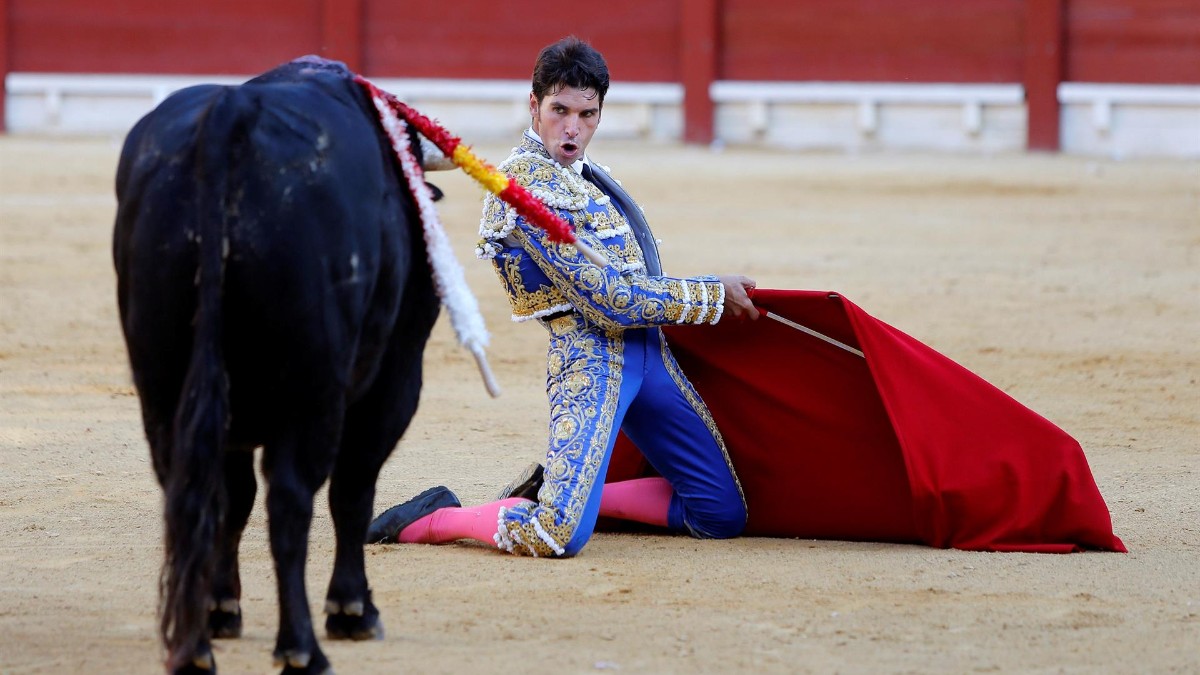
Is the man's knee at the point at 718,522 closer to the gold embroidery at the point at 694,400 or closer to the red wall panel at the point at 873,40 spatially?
the gold embroidery at the point at 694,400

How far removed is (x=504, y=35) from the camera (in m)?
15.2

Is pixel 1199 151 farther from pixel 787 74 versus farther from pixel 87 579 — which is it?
pixel 87 579

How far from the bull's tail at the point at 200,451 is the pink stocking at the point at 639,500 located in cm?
143

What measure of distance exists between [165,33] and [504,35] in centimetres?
324

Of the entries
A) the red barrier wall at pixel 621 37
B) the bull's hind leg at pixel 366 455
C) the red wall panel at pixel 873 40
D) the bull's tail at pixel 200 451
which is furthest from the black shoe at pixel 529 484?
the red wall panel at pixel 873 40

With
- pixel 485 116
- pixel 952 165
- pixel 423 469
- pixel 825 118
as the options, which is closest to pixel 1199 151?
pixel 952 165

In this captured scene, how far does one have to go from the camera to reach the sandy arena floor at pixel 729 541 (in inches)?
103

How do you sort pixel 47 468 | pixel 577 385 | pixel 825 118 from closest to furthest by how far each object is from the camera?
pixel 577 385, pixel 47 468, pixel 825 118

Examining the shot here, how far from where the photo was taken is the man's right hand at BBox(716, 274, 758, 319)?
3281 millimetres

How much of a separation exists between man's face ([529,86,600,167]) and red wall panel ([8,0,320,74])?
498 inches

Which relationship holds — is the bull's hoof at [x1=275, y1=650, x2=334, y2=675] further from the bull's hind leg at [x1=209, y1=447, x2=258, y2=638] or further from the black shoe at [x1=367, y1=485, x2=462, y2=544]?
the black shoe at [x1=367, y1=485, x2=462, y2=544]

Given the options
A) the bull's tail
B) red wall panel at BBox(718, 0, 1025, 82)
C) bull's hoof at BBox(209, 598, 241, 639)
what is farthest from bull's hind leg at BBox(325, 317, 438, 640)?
red wall panel at BBox(718, 0, 1025, 82)

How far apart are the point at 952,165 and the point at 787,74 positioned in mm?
2500

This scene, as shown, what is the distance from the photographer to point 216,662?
96.3 inches
